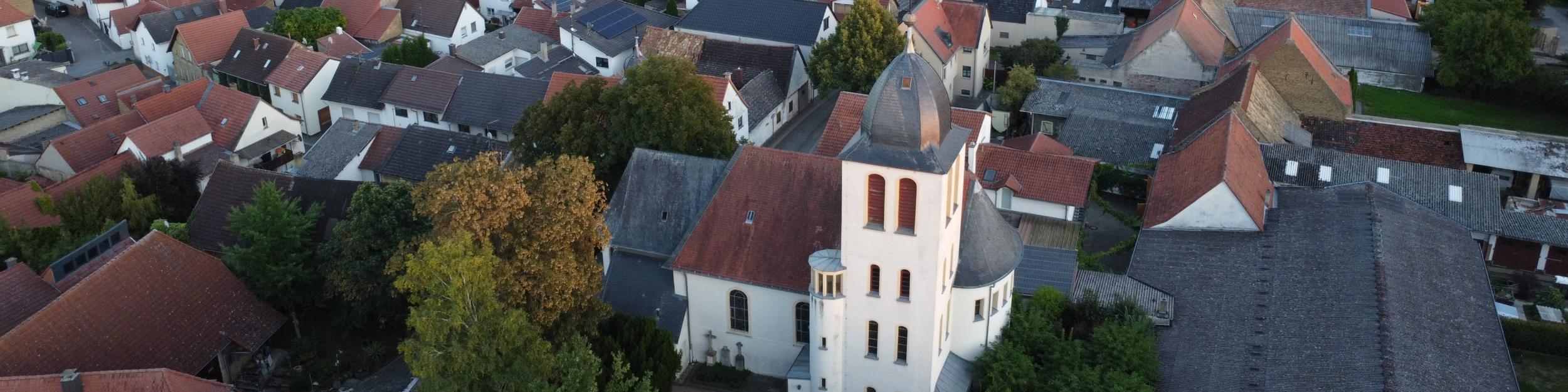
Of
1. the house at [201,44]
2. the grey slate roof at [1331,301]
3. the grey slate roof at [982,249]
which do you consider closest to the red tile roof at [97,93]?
the house at [201,44]

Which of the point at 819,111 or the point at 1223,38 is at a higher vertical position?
the point at 1223,38

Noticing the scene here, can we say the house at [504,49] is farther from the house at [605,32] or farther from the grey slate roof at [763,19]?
the grey slate roof at [763,19]

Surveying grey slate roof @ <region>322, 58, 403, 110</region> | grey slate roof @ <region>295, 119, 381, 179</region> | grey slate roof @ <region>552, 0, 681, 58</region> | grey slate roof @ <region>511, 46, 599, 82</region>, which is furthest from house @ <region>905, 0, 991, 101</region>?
grey slate roof @ <region>322, 58, 403, 110</region>

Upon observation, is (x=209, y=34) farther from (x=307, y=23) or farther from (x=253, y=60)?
(x=253, y=60)

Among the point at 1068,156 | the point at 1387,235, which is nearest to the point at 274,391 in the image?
the point at 1068,156

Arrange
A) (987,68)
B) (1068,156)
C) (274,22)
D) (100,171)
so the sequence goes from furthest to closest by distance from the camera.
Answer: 1. (274,22)
2. (987,68)
3. (100,171)
4. (1068,156)

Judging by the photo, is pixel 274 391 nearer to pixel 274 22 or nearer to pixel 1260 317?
pixel 1260 317

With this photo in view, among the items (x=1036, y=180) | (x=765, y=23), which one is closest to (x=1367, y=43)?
(x=1036, y=180)

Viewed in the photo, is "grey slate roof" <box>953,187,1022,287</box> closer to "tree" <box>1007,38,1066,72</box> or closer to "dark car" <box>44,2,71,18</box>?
"tree" <box>1007,38,1066,72</box>
